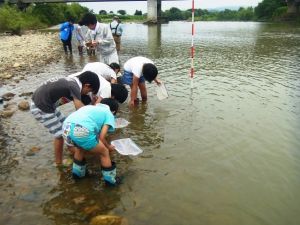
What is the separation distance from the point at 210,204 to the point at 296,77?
8345 mm

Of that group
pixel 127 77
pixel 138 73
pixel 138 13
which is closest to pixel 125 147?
pixel 138 73

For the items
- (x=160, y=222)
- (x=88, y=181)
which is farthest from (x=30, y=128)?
(x=160, y=222)

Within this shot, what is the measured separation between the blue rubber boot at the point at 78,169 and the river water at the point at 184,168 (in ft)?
0.33

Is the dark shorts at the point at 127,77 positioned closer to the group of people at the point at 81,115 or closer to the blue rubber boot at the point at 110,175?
the group of people at the point at 81,115

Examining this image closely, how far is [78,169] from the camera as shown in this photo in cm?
475

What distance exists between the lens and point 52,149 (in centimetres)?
592

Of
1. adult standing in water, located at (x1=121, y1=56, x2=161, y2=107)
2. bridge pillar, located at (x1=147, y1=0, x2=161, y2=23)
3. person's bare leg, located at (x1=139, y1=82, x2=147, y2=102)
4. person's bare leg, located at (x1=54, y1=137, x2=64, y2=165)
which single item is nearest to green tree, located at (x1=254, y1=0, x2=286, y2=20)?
bridge pillar, located at (x1=147, y1=0, x2=161, y2=23)

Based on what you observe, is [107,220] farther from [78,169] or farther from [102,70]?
[102,70]

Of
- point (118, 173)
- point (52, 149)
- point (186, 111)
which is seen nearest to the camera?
point (118, 173)

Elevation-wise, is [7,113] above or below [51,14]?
below

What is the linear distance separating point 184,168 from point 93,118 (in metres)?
1.72

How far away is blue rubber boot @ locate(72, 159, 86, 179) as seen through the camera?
4723 mm

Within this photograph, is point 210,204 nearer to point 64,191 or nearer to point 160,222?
point 160,222

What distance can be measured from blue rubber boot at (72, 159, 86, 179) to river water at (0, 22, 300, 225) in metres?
0.10
